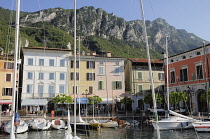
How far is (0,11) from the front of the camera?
119438 millimetres

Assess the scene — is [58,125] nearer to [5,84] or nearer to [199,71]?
[5,84]

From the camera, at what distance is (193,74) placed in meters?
35.4

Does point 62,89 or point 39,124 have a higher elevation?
point 62,89

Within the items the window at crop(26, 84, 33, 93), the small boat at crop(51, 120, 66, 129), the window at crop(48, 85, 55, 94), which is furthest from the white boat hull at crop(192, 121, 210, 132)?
the window at crop(26, 84, 33, 93)

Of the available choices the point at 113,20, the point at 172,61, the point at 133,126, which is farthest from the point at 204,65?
the point at 113,20

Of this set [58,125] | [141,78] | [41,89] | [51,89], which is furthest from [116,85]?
[58,125]

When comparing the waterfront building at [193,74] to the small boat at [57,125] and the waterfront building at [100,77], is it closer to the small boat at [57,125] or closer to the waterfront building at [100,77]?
the waterfront building at [100,77]

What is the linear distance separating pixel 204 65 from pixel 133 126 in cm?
1541

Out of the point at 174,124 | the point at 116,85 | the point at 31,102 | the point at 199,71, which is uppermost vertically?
the point at 199,71

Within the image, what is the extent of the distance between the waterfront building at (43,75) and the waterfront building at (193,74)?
21134 millimetres

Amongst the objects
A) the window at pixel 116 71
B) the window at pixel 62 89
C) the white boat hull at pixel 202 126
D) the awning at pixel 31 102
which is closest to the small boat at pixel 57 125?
the awning at pixel 31 102

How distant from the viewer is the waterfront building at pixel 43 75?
129 feet

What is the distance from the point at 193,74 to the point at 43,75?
27.3m

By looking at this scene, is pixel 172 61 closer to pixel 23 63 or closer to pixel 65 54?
pixel 65 54
